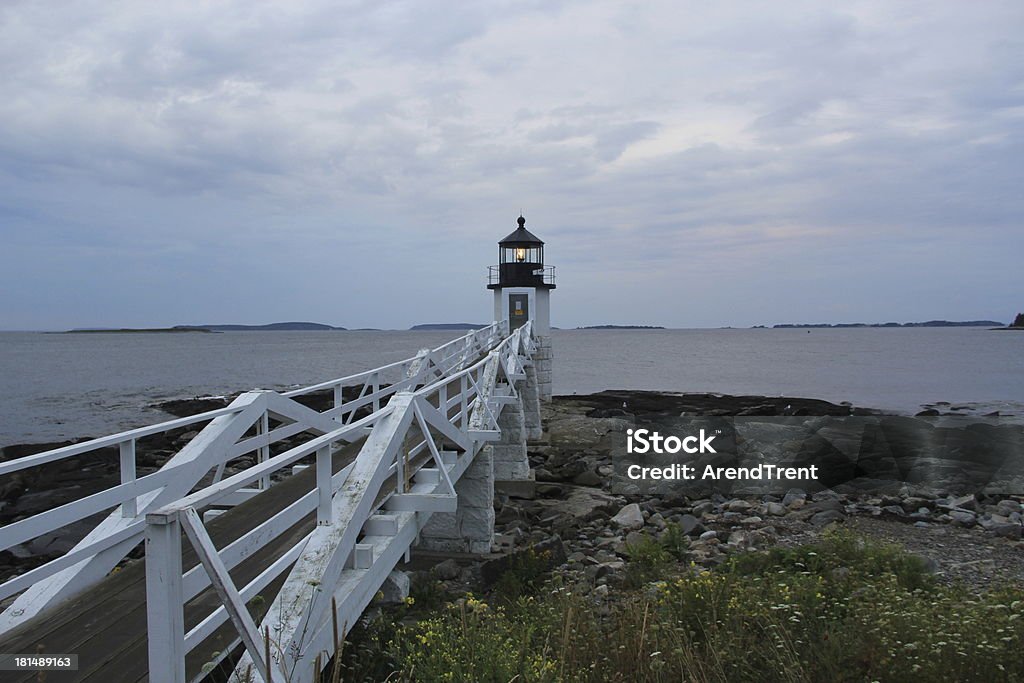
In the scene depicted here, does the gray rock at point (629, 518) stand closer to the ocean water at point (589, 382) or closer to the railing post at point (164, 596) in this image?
the railing post at point (164, 596)

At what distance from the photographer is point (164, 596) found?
2.86 metres

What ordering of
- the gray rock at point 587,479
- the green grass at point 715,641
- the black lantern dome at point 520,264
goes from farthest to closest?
1. the black lantern dome at point 520,264
2. the gray rock at point 587,479
3. the green grass at point 715,641

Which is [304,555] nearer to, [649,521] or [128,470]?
[128,470]

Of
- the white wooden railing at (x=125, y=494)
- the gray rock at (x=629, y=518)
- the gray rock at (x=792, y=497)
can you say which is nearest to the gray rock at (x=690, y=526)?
the gray rock at (x=629, y=518)

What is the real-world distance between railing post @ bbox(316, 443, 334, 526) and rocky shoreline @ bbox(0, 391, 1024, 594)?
3716 millimetres

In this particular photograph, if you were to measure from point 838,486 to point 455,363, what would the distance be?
9.25 m

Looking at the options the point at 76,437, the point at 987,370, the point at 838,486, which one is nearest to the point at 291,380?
the point at 76,437

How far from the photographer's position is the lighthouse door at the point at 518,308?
108 feet

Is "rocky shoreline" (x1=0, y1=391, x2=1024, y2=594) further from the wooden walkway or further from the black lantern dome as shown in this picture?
the black lantern dome

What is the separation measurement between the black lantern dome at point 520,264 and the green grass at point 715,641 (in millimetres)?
26525

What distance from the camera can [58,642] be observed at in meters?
3.91

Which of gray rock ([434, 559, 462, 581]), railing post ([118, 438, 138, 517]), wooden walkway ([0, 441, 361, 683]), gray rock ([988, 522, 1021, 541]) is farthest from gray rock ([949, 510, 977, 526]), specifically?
railing post ([118, 438, 138, 517])

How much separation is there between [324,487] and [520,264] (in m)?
28.5

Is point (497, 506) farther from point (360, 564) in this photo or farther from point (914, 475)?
point (914, 475)
